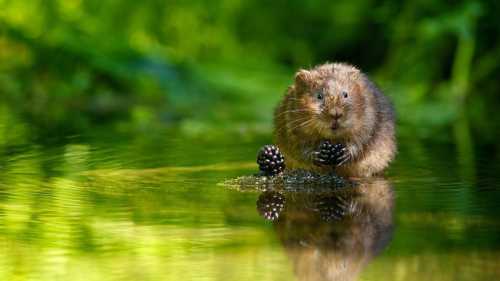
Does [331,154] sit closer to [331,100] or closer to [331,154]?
[331,154]

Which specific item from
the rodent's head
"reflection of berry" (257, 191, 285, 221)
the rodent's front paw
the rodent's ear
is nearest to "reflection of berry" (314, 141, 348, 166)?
the rodent's front paw

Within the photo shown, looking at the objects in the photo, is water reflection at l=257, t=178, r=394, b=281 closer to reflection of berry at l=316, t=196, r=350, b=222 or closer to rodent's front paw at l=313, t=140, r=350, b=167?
reflection of berry at l=316, t=196, r=350, b=222

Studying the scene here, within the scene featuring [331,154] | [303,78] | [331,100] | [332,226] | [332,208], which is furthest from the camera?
[303,78]

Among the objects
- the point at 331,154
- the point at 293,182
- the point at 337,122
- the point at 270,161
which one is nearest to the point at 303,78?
the point at 337,122

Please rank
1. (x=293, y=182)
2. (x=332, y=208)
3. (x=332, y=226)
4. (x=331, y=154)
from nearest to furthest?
(x=332, y=226), (x=332, y=208), (x=293, y=182), (x=331, y=154)

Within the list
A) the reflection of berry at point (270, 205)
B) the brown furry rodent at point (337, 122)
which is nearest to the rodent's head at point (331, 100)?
the brown furry rodent at point (337, 122)

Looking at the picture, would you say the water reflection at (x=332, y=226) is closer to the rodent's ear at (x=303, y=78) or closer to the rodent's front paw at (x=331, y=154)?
the rodent's front paw at (x=331, y=154)
